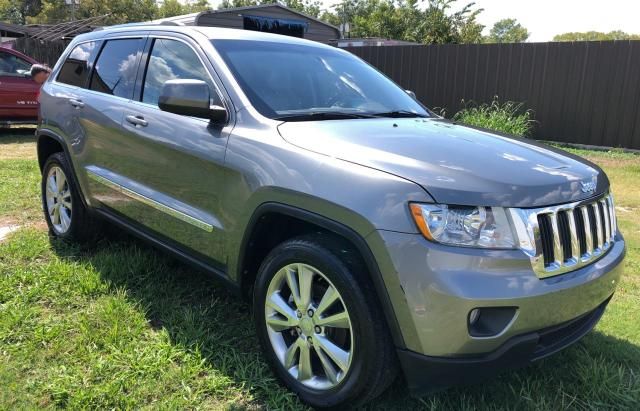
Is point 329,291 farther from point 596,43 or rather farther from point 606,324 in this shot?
point 596,43

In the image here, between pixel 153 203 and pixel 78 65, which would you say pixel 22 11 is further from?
pixel 153 203

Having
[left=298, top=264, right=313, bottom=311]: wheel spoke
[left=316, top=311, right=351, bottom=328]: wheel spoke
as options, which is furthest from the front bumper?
[left=298, top=264, right=313, bottom=311]: wheel spoke

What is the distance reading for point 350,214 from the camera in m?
2.20

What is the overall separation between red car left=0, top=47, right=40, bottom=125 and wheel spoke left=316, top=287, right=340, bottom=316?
10.4 m

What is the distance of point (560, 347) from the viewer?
2.31 m

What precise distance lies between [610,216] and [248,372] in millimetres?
1971

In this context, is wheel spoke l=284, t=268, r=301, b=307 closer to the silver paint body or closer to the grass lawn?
the silver paint body

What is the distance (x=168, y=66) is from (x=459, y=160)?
2072 mm

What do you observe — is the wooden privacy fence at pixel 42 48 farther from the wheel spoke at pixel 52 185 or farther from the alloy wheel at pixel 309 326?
the alloy wheel at pixel 309 326

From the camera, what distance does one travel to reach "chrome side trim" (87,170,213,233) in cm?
301

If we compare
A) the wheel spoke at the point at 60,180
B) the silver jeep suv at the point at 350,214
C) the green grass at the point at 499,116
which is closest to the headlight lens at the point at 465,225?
the silver jeep suv at the point at 350,214

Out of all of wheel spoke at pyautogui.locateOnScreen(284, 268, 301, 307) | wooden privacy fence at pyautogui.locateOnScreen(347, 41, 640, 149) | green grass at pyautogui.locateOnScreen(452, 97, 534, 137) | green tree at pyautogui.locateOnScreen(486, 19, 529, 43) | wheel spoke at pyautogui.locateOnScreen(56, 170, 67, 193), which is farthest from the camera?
green tree at pyautogui.locateOnScreen(486, 19, 529, 43)

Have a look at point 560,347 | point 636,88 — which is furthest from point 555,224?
point 636,88

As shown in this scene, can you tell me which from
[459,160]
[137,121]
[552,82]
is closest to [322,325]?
[459,160]
